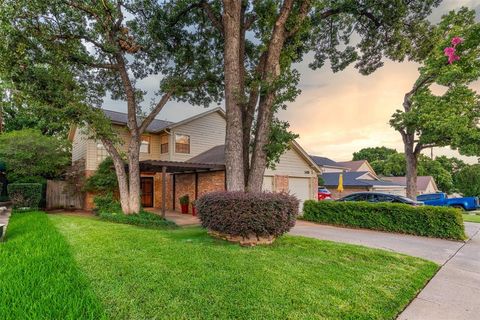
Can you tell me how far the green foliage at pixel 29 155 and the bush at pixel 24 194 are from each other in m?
1.43

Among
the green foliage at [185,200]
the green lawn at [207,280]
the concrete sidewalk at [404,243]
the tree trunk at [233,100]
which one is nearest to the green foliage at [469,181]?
the concrete sidewalk at [404,243]

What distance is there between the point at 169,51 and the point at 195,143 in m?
6.79

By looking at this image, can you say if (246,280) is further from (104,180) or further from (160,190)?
(160,190)

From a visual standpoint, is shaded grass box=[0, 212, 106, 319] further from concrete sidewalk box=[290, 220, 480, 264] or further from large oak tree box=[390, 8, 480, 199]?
large oak tree box=[390, 8, 480, 199]

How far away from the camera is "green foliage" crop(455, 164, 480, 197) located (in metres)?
33.2

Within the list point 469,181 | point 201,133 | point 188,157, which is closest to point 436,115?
point 201,133

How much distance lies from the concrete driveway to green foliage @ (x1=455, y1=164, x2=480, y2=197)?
104ft

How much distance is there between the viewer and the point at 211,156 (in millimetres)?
16047

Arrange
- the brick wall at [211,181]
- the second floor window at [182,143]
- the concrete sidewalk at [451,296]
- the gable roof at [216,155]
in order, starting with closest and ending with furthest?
the concrete sidewalk at [451,296]
the brick wall at [211,181]
the gable roof at [216,155]
the second floor window at [182,143]

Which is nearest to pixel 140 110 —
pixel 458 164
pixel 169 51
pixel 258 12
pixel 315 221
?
pixel 169 51

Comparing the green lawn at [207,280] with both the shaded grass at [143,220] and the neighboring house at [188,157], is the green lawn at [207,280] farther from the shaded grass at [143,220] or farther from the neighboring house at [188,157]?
the neighboring house at [188,157]

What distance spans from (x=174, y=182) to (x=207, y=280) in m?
13.3

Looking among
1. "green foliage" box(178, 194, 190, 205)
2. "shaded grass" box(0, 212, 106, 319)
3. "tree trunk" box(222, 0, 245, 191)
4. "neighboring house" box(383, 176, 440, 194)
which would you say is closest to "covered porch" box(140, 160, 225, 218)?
"green foliage" box(178, 194, 190, 205)

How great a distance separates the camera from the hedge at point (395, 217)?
8.81m
